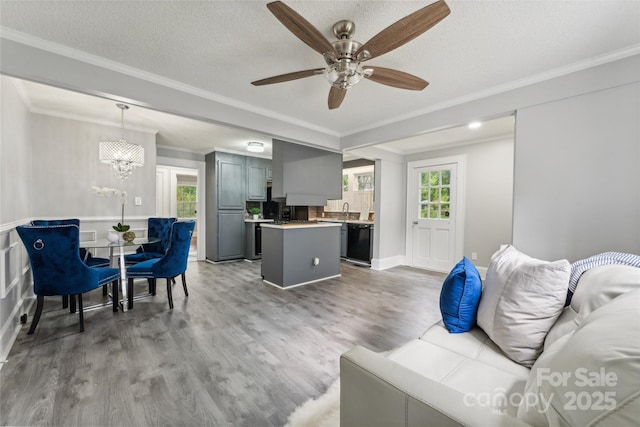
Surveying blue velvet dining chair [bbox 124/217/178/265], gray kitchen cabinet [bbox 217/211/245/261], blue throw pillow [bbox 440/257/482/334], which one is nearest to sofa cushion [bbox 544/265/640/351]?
blue throw pillow [bbox 440/257/482/334]

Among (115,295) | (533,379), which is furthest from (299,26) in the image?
(115,295)

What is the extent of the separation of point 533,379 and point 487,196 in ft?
14.2

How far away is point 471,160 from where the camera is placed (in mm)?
4676

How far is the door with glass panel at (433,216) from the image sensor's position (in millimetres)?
4879

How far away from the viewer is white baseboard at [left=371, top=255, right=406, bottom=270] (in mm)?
5074

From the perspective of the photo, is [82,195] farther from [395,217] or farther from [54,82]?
[395,217]

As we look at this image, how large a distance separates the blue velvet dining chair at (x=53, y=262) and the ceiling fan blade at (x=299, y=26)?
2.43 metres

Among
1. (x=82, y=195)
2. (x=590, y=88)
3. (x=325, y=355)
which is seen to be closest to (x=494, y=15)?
(x=590, y=88)

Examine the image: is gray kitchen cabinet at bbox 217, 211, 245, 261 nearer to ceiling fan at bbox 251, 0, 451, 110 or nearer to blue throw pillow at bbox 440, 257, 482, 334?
ceiling fan at bbox 251, 0, 451, 110

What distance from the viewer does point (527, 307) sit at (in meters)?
1.26

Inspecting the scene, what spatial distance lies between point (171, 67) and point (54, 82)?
822mm

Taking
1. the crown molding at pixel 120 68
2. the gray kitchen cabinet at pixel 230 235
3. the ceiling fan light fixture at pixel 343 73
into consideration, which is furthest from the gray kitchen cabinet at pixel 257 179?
the ceiling fan light fixture at pixel 343 73

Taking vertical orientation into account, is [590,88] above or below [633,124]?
above

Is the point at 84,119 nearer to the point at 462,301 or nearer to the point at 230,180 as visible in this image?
the point at 230,180
